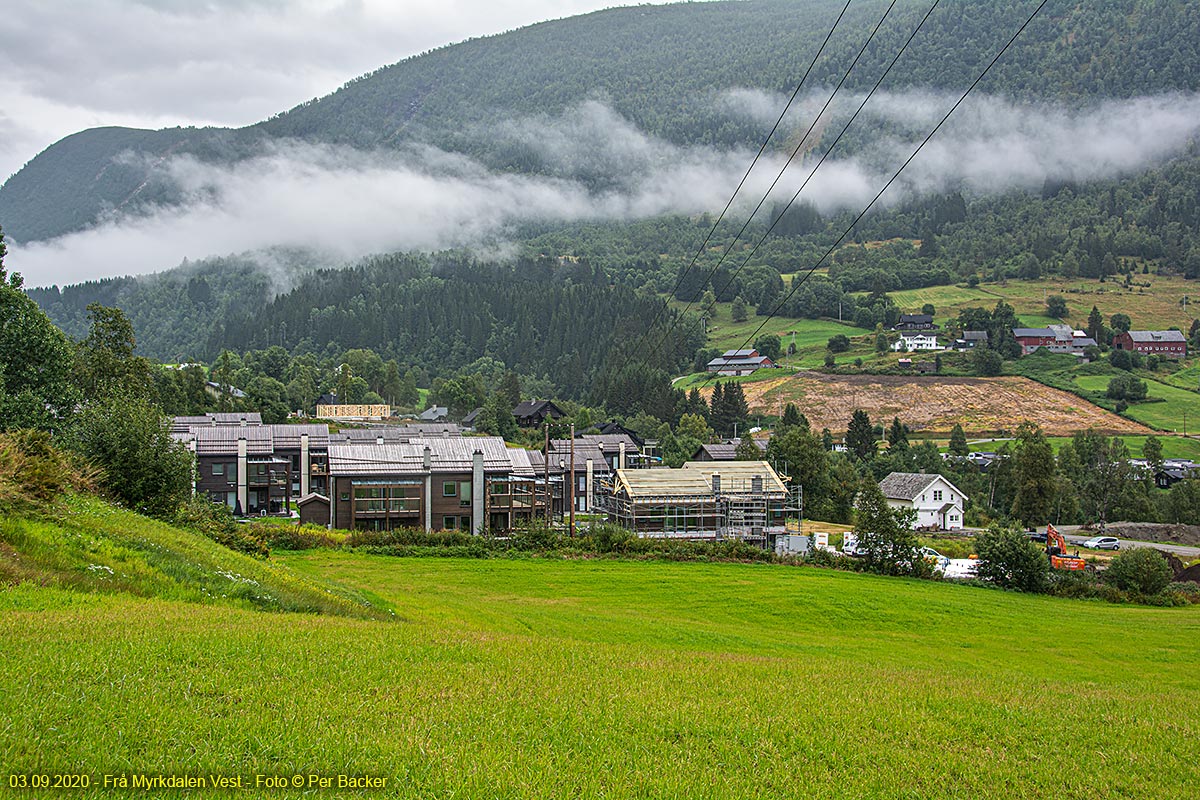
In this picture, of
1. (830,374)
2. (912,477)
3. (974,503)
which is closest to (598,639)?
(912,477)

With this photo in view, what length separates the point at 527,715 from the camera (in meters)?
8.77

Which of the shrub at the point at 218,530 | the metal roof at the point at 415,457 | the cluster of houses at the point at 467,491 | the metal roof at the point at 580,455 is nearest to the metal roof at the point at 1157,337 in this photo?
the metal roof at the point at 580,455

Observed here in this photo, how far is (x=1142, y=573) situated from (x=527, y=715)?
37.9m

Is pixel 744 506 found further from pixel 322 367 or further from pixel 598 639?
pixel 322 367

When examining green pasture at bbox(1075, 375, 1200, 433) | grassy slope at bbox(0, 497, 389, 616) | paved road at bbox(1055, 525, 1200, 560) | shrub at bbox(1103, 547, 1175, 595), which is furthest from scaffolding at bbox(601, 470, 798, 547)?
green pasture at bbox(1075, 375, 1200, 433)

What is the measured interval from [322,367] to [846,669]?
145 meters

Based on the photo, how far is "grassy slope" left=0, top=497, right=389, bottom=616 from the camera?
13.3 meters

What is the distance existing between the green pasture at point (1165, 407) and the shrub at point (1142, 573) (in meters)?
Answer: 84.5

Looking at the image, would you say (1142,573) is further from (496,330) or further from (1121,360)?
(496,330)

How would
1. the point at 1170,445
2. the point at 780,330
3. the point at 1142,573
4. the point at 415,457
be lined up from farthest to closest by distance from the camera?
1. the point at 780,330
2. the point at 1170,445
3. the point at 415,457
4. the point at 1142,573

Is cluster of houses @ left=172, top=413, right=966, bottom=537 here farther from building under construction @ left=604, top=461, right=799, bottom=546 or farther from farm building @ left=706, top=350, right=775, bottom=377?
farm building @ left=706, top=350, right=775, bottom=377

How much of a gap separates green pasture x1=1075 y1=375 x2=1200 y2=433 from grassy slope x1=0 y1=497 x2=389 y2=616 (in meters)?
119

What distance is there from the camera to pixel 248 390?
102750 mm

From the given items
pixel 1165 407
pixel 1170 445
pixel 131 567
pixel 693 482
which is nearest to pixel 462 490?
pixel 693 482
